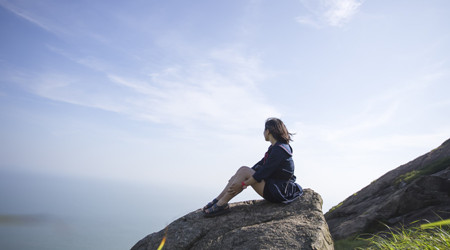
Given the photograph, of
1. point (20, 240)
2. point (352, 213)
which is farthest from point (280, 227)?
point (20, 240)

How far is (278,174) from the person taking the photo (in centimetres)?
789

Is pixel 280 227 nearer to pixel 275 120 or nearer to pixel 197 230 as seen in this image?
pixel 197 230

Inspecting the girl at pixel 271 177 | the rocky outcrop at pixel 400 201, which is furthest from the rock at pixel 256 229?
the rocky outcrop at pixel 400 201

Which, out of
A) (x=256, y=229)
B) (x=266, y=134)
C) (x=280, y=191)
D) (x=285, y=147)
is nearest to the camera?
(x=256, y=229)

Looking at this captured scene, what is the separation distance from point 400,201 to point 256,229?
563 inches

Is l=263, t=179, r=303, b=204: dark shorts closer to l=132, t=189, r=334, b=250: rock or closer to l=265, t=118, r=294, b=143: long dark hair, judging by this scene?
l=132, t=189, r=334, b=250: rock

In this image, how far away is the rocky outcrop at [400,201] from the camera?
15.5 metres

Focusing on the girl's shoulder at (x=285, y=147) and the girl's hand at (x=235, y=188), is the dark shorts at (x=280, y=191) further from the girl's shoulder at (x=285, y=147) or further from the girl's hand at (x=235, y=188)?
the girl's shoulder at (x=285, y=147)

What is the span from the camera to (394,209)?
17.6 metres

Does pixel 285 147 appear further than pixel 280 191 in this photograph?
No

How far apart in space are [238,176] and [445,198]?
1352 centimetres

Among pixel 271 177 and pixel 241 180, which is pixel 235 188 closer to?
pixel 241 180

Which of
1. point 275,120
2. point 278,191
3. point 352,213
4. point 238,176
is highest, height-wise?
point 275,120

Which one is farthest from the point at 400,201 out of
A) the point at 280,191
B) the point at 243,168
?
the point at 243,168
